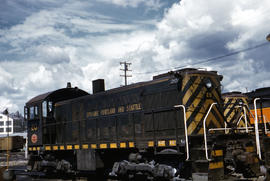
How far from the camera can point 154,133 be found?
9727mm

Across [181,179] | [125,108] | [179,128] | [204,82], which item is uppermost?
[204,82]

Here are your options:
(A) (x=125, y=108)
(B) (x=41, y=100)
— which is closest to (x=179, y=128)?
(A) (x=125, y=108)

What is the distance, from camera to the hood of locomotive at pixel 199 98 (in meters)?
9.38

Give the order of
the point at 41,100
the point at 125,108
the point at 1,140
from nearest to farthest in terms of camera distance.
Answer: the point at 125,108, the point at 41,100, the point at 1,140

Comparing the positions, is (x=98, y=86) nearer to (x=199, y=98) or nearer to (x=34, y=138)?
(x=34, y=138)

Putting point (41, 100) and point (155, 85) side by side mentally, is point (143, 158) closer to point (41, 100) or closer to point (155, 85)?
point (155, 85)

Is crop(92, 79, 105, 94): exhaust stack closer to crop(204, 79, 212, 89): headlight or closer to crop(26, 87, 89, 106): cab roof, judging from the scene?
crop(26, 87, 89, 106): cab roof

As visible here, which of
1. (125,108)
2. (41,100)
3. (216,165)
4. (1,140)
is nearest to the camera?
(216,165)

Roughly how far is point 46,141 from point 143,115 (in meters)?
6.40

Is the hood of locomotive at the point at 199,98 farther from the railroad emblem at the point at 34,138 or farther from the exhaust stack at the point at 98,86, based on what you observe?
the railroad emblem at the point at 34,138

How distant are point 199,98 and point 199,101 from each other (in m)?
0.10

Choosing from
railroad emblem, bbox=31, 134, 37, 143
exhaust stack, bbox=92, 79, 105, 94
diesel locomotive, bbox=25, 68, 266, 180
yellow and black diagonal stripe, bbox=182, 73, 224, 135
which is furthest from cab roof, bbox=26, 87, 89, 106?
yellow and black diagonal stripe, bbox=182, 73, 224, 135

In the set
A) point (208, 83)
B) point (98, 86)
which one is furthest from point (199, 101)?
point (98, 86)

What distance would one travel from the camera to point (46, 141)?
1462 cm
